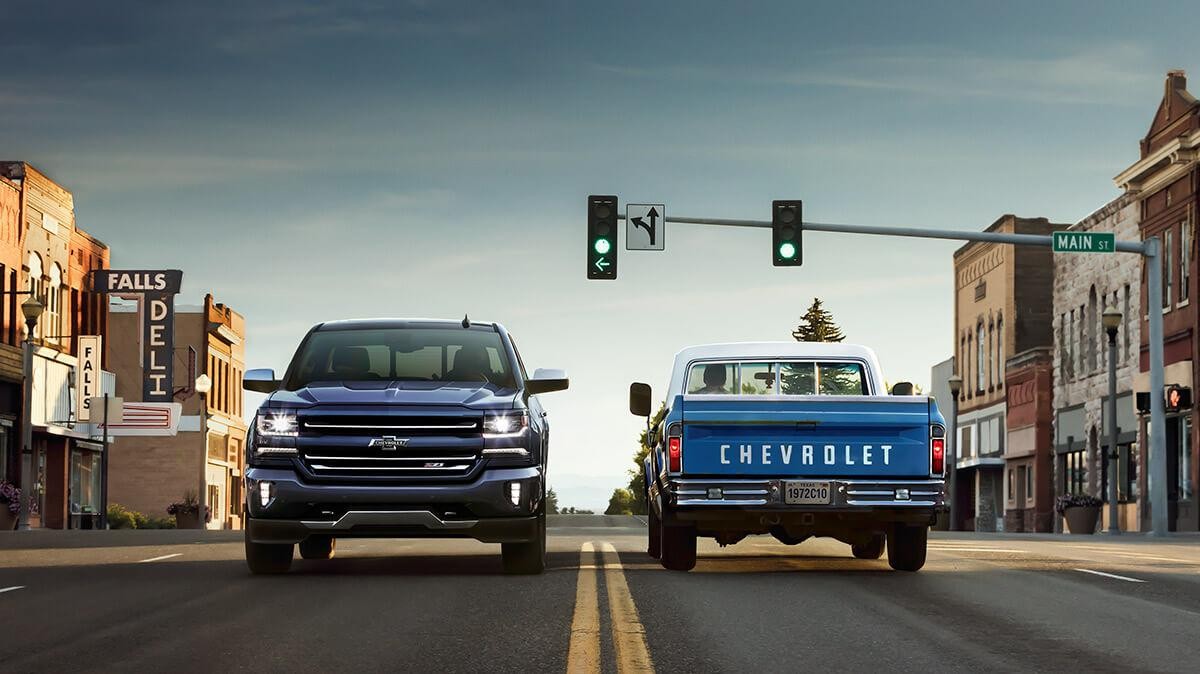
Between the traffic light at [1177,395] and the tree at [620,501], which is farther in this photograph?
the tree at [620,501]

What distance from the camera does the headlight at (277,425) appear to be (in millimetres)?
14891

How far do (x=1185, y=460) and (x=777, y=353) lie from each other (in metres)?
30.9

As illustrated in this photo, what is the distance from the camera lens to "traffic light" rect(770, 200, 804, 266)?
30.2 m

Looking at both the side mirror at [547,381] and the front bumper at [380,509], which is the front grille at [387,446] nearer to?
the front bumper at [380,509]

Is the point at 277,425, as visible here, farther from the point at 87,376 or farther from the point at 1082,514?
the point at 87,376

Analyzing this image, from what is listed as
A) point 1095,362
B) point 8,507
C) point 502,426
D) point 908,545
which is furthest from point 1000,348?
point 502,426

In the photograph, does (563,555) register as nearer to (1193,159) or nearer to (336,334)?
(336,334)

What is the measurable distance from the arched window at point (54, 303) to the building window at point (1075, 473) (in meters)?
32.2

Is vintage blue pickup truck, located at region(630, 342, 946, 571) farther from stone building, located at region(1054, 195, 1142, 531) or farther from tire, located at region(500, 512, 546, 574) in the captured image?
stone building, located at region(1054, 195, 1142, 531)

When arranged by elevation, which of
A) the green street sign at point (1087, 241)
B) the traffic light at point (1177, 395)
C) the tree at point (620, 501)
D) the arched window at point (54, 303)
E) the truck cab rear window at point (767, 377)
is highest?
the arched window at point (54, 303)

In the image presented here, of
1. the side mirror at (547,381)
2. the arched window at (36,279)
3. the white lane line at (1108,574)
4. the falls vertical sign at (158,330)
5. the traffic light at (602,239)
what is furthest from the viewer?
the falls vertical sign at (158,330)

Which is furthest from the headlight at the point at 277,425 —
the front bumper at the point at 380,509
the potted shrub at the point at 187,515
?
the potted shrub at the point at 187,515

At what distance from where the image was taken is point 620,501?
384ft

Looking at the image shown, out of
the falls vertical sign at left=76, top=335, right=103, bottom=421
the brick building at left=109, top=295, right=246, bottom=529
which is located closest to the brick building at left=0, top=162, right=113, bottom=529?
the falls vertical sign at left=76, top=335, right=103, bottom=421
